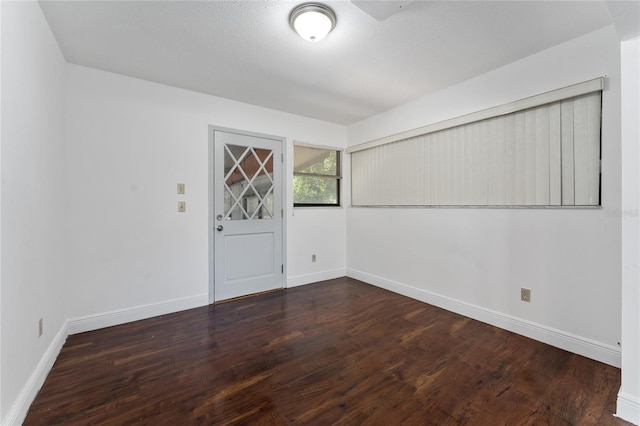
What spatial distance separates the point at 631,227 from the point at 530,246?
0.98 meters

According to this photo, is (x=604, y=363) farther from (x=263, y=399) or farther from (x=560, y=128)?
(x=263, y=399)

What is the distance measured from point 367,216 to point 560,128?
2.39 metres

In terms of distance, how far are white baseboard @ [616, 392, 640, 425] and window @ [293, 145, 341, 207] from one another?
3.45 metres

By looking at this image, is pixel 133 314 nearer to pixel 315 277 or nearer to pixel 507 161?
pixel 315 277

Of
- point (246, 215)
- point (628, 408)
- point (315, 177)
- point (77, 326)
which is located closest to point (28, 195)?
point (77, 326)

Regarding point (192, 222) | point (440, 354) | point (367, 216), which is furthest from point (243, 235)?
point (440, 354)

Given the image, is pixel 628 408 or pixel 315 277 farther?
pixel 315 277

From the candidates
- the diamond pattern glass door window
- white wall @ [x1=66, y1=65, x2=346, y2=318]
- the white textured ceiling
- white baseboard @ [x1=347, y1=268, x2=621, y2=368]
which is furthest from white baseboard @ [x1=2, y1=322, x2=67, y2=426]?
white baseboard @ [x1=347, y1=268, x2=621, y2=368]

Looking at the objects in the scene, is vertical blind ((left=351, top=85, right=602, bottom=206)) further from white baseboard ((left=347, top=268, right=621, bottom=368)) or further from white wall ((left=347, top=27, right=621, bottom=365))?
white baseboard ((left=347, top=268, right=621, bottom=368))

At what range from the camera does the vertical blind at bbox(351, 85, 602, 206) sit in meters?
2.17

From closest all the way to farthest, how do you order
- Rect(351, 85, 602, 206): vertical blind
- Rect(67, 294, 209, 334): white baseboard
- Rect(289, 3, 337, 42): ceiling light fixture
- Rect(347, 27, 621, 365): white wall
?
Rect(289, 3, 337, 42): ceiling light fixture
Rect(347, 27, 621, 365): white wall
Rect(351, 85, 602, 206): vertical blind
Rect(67, 294, 209, 334): white baseboard

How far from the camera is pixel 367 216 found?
163 inches

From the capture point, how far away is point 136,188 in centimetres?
283

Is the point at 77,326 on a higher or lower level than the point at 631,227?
lower
